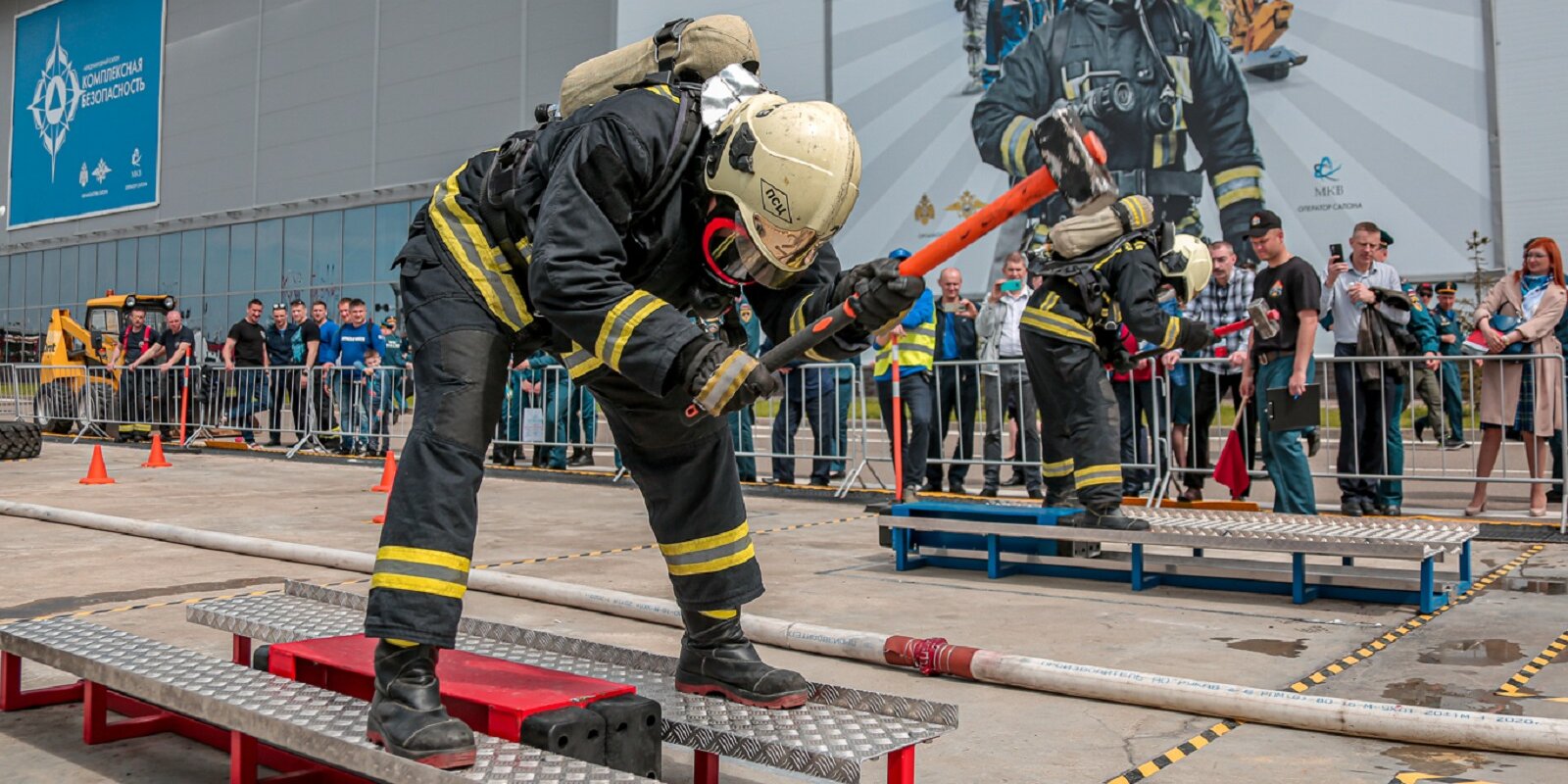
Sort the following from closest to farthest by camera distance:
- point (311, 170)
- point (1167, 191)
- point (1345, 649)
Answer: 1. point (1345, 649)
2. point (1167, 191)
3. point (311, 170)

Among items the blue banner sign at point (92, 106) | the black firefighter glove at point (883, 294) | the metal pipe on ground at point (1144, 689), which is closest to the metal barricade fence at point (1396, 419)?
the metal pipe on ground at point (1144, 689)

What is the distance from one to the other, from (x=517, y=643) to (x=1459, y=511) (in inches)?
318

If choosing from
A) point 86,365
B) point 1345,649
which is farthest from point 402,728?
point 86,365

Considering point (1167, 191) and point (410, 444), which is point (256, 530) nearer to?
point (410, 444)

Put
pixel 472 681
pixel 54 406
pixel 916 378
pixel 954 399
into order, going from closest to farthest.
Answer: pixel 472 681
pixel 916 378
pixel 954 399
pixel 54 406

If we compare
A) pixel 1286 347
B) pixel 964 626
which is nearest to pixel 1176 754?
pixel 964 626

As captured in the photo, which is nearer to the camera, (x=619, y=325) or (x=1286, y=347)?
(x=619, y=325)

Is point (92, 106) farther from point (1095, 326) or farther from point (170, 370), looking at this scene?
point (1095, 326)

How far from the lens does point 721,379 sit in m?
2.57

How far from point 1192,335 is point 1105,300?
64cm

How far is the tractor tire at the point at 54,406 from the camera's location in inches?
729

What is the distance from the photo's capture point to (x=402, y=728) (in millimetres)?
2521

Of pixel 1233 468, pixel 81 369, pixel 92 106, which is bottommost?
pixel 1233 468

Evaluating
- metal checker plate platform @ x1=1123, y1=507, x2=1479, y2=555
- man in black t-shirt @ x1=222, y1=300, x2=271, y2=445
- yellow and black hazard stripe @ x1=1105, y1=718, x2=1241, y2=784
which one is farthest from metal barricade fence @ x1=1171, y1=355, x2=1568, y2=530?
man in black t-shirt @ x1=222, y1=300, x2=271, y2=445
